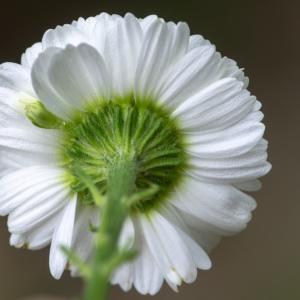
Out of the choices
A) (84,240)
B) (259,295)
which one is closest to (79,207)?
(84,240)

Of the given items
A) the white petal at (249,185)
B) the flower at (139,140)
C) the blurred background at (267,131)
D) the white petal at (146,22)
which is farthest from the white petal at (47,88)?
the blurred background at (267,131)

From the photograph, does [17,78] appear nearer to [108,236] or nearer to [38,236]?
[38,236]

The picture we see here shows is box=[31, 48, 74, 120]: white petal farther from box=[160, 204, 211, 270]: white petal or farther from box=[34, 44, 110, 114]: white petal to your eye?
box=[160, 204, 211, 270]: white petal

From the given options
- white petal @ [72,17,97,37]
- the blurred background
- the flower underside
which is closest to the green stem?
the flower underside

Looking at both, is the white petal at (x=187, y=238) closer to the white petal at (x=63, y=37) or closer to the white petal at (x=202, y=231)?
the white petal at (x=202, y=231)

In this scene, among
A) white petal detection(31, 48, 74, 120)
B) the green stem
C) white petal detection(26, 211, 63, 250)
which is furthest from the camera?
white petal detection(26, 211, 63, 250)
